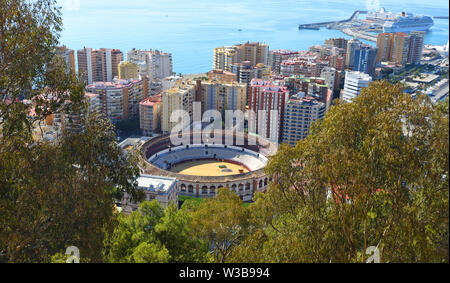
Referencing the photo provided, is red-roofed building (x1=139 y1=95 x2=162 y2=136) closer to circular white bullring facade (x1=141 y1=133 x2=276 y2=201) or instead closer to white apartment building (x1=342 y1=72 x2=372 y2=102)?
circular white bullring facade (x1=141 y1=133 x2=276 y2=201)

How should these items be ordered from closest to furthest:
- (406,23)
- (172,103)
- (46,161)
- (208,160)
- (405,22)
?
(46,161) → (208,160) → (172,103) → (405,22) → (406,23)

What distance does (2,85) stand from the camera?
3.81 meters

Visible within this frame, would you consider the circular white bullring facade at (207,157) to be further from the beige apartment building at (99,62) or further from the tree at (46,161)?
the tree at (46,161)

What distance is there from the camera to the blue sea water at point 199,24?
4101cm

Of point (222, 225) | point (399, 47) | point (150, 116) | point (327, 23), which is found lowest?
point (150, 116)

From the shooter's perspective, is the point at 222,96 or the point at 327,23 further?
the point at 327,23

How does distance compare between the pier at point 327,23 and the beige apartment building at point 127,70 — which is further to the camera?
the pier at point 327,23

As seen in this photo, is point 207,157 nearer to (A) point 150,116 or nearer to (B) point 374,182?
(A) point 150,116

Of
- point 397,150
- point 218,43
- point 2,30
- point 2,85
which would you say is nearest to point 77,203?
point 2,85

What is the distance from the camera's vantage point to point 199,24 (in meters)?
57.3

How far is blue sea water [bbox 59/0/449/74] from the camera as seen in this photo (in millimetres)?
41006

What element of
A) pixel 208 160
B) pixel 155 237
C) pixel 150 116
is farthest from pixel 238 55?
pixel 155 237

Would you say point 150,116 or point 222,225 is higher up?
point 222,225

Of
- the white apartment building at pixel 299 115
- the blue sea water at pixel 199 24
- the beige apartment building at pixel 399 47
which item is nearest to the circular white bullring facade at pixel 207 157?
the white apartment building at pixel 299 115
